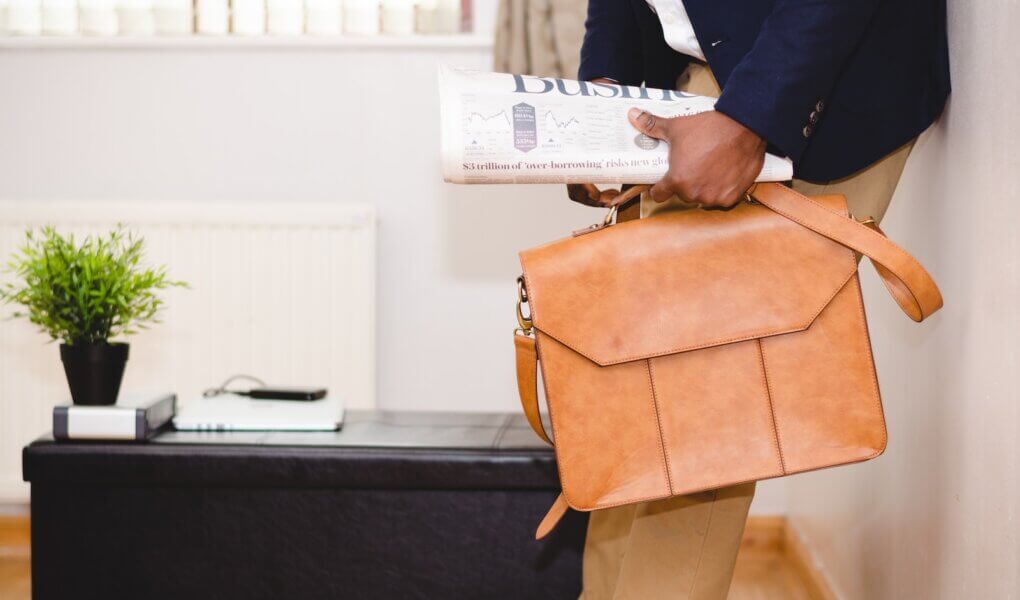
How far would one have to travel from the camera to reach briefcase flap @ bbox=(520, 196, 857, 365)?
2.47ft

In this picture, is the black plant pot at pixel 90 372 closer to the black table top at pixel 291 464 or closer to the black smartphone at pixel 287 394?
the black table top at pixel 291 464

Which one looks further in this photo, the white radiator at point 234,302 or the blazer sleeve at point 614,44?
the white radiator at point 234,302

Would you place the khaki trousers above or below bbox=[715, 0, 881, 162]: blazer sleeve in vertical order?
below

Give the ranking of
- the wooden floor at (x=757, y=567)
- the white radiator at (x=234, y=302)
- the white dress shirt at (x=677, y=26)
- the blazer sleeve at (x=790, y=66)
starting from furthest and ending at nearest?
the white radiator at (x=234, y=302) → the wooden floor at (x=757, y=567) → the white dress shirt at (x=677, y=26) → the blazer sleeve at (x=790, y=66)

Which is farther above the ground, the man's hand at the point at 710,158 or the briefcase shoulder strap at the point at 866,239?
the man's hand at the point at 710,158

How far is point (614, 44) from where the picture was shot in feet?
3.29

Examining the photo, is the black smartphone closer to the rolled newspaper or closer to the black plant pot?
the black plant pot

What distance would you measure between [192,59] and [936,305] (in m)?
1.51

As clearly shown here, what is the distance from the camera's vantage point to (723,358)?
30.0 inches

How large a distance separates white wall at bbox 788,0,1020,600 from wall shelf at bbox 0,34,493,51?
0.94 meters

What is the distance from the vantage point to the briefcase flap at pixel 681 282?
754 mm

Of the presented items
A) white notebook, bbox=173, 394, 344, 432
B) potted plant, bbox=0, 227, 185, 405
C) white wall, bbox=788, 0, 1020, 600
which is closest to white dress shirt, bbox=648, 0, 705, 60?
white wall, bbox=788, 0, 1020, 600

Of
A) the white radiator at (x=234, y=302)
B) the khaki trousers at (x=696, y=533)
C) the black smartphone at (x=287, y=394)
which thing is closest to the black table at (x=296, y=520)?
the black smartphone at (x=287, y=394)

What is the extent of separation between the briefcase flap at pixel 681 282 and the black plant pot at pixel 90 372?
0.73 meters
